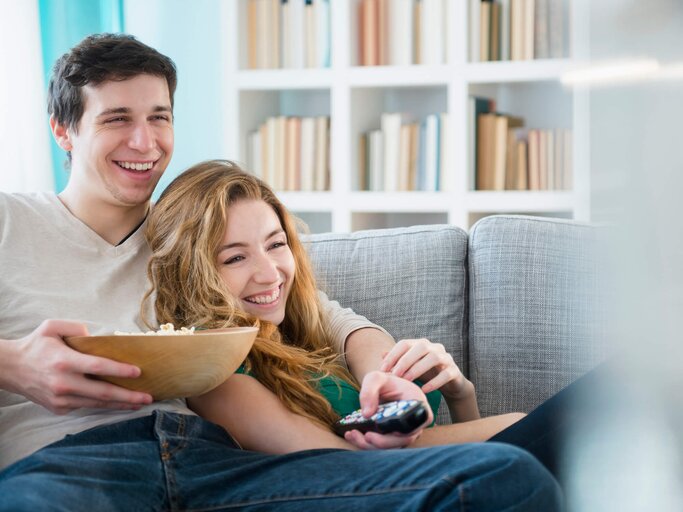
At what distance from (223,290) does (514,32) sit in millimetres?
1914

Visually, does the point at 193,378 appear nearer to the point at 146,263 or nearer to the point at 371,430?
the point at 371,430

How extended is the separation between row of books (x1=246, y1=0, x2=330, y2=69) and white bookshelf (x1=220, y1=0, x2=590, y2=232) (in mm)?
43

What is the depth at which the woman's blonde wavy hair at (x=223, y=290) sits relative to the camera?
1204mm

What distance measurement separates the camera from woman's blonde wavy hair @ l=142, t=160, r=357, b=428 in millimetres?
1204

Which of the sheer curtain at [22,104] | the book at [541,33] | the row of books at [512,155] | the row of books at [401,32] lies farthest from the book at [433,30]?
the sheer curtain at [22,104]

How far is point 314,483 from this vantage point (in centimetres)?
92

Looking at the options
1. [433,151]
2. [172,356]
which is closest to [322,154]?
[433,151]

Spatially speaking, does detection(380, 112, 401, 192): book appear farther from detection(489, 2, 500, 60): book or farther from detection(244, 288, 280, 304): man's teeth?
detection(244, 288, 280, 304): man's teeth

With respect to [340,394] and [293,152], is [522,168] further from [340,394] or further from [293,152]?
[340,394]

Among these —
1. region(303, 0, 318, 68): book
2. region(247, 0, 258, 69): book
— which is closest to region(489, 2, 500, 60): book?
region(303, 0, 318, 68): book

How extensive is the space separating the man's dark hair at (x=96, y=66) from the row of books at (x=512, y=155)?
163 centimetres

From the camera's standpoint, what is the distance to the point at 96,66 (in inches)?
54.7

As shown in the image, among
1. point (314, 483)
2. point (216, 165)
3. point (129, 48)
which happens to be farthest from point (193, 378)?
point (129, 48)

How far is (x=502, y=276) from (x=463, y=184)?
1315 millimetres
